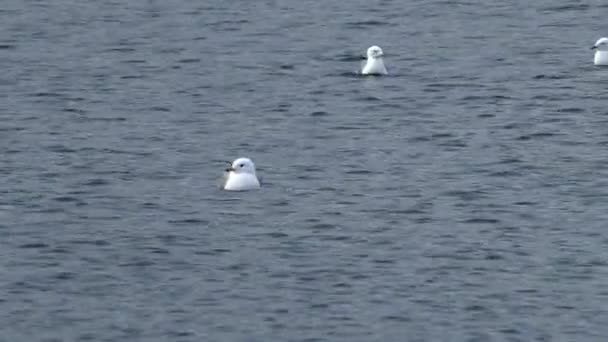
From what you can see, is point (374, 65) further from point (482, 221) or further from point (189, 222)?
point (189, 222)

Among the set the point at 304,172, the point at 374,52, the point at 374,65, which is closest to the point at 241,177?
the point at 304,172

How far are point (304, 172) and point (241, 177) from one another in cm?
216

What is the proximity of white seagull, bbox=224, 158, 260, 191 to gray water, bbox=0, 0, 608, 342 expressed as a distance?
0.27 meters

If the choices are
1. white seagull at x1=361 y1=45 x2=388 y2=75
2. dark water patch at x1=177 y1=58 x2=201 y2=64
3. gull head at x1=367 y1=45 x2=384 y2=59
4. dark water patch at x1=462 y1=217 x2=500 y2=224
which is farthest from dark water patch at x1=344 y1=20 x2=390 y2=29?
dark water patch at x1=462 y1=217 x2=500 y2=224

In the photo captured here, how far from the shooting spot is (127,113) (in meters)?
50.5

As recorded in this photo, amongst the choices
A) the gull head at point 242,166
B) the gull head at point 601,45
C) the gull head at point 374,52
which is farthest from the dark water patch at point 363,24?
the gull head at point 242,166

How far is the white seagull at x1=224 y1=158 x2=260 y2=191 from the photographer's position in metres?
42.5

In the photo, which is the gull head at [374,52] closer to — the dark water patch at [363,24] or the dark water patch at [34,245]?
the dark water patch at [363,24]

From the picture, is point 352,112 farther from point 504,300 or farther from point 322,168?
point 504,300

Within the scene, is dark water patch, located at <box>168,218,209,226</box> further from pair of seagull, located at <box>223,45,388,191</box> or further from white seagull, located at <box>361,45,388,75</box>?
white seagull, located at <box>361,45,388,75</box>

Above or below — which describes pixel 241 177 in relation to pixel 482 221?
above

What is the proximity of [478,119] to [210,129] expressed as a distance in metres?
6.43

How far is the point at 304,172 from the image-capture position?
145 ft

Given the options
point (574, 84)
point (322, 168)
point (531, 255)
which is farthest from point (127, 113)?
point (531, 255)
